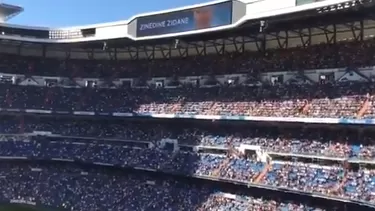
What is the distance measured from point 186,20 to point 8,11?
28538mm

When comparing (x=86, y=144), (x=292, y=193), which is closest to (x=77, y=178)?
(x=86, y=144)

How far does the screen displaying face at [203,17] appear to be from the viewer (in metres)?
40.1

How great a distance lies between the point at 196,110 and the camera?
4438cm

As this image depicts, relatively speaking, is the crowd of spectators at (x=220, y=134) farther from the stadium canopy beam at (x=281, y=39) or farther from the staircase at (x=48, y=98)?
the stadium canopy beam at (x=281, y=39)

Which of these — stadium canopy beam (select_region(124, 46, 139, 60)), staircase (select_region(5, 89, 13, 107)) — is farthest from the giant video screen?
staircase (select_region(5, 89, 13, 107))

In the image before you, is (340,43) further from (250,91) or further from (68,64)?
(68,64)

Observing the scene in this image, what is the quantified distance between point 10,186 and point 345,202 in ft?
98.1

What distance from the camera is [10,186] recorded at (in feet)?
153

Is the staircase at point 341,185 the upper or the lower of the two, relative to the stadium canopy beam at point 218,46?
lower

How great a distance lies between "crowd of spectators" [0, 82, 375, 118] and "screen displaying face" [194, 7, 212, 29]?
667 cm

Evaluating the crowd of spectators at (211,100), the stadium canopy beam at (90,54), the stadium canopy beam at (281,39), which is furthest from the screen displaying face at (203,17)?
the stadium canopy beam at (90,54)

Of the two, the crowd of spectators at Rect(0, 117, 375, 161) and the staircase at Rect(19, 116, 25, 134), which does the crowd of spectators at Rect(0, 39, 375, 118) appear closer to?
the crowd of spectators at Rect(0, 117, 375, 161)

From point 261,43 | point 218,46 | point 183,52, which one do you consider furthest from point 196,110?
point 183,52

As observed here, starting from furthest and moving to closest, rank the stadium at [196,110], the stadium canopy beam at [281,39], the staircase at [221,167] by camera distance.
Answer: the stadium canopy beam at [281,39], the staircase at [221,167], the stadium at [196,110]
